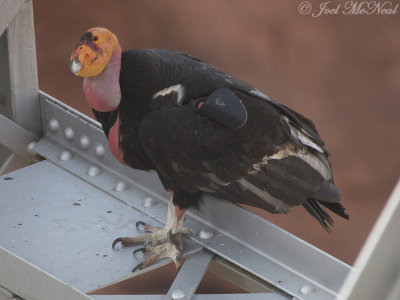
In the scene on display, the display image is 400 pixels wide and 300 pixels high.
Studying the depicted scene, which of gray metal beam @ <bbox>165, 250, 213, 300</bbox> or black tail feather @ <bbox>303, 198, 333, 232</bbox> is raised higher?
black tail feather @ <bbox>303, 198, 333, 232</bbox>

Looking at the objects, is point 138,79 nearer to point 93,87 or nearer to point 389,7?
point 93,87

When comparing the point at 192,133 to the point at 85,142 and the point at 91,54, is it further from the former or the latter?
the point at 85,142

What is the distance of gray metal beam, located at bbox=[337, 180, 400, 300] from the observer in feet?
1.95

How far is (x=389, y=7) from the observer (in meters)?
4.44

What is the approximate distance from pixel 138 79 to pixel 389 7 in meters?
2.97

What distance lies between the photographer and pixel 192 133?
1779 millimetres

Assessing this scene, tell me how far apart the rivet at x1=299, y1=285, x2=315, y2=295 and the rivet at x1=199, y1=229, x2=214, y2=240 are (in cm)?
28

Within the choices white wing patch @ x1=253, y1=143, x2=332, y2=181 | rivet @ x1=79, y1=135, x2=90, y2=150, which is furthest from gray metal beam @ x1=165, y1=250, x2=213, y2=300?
rivet @ x1=79, y1=135, x2=90, y2=150

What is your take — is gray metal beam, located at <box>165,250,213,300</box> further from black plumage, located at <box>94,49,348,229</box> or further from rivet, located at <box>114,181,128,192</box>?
rivet, located at <box>114,181,128,192</box>

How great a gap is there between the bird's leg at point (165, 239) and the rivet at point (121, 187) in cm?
13

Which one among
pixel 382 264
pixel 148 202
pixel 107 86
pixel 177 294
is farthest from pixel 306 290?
pixel 382 264

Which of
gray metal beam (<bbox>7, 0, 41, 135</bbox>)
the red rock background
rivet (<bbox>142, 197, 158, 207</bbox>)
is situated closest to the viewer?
rivet (<bbox>142, 197, 158, 207</bbox>)

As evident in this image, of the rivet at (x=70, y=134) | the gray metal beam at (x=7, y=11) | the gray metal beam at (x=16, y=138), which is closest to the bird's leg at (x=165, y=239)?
the rivet at (x=70, y=134)

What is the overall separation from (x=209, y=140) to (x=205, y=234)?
0.25 m
